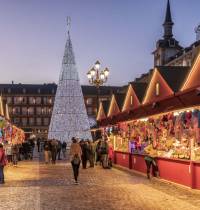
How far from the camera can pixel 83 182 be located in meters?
19.9

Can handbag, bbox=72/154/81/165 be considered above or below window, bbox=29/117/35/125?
below

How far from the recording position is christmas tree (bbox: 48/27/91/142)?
167 feet

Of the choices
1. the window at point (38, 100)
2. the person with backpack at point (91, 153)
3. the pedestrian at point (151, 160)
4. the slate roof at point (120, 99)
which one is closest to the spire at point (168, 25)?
the window at point (38, 100)

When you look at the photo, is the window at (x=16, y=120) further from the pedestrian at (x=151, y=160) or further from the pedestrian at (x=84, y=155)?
the pedestrian at (x=151, y=160)

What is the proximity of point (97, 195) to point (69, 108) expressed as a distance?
3592cm

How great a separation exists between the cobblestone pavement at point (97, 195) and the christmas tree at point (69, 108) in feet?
99.6

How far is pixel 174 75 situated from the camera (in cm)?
2516

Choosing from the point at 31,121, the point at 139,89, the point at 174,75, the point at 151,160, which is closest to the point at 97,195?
the point at 151,160

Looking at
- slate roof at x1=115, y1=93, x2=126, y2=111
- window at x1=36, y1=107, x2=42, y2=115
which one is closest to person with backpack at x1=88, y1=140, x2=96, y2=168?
slate roof at x1=115, y1=93, x2=126, y2=111

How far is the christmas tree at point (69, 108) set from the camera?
50.8 m

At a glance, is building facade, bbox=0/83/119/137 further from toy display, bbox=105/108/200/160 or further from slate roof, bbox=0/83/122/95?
toy display, bbox=105/108/200/160

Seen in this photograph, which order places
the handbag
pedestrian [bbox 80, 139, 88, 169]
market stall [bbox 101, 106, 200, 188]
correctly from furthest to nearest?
pedestrian [bbox 80, 139, 88, 169]
the handbag
market stall [bbox 101, 106, 200, 188]

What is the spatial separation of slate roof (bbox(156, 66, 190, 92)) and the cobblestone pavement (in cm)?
581

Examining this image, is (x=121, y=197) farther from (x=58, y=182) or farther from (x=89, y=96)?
(x=89, y=96)
